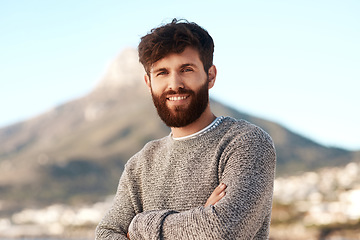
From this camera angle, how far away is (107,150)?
15875 cm

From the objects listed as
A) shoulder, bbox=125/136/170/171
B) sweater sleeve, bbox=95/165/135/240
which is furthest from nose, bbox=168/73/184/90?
sweater sleeve, bbox=95/165/135/240

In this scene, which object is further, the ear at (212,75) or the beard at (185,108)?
the ear at (212,75)

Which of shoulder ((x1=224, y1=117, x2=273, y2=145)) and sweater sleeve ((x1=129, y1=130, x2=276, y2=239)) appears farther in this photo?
shoulder ((x1=224, y1=117, x2=273, y2=145))

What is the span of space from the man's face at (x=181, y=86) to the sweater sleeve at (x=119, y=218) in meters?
0.66

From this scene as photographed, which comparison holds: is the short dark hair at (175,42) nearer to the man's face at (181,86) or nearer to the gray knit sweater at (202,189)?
the man's face at (181,86)

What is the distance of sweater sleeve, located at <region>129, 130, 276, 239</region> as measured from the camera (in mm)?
2994

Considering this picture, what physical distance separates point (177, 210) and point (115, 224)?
23.2 inches

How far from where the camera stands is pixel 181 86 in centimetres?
333

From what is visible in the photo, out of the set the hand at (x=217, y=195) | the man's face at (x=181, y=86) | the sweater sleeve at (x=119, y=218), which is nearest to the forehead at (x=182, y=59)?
the man's face at (x=181, y=86)

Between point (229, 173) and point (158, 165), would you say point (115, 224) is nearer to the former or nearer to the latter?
point (158, 165)

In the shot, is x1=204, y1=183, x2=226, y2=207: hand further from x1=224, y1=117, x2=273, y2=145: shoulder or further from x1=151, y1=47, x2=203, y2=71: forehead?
x1=151, y1=47, x2=203, y2=71: forehead

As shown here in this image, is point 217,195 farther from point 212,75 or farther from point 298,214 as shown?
point 298,214

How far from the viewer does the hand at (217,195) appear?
10.2ft

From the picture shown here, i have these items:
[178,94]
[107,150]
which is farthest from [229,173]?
[107,150]
